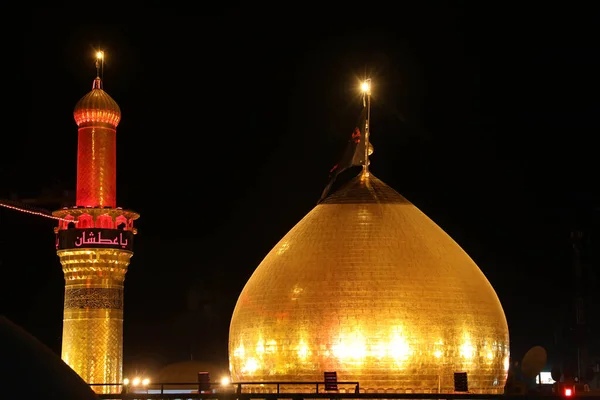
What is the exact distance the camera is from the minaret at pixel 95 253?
85.6 feet

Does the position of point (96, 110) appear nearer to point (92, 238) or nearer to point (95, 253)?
point (92, 238)

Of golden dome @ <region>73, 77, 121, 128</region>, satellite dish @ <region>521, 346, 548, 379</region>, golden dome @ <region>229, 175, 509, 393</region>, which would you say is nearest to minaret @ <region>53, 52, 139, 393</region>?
golden dome @ <region>73, 77, 121, 128</region>

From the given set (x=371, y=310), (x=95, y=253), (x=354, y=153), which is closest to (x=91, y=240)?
(x=95, y=253)

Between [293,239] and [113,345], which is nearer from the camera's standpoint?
[293,239]

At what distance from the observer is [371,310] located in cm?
2292

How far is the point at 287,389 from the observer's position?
2330 centimetres

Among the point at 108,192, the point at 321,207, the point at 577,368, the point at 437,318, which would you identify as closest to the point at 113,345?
the point at 108,192

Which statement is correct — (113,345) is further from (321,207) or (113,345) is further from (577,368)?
(577,368)

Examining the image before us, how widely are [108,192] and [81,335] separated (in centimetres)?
281

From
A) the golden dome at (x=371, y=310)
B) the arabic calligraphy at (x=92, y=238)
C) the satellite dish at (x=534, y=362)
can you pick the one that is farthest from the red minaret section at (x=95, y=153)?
the satellite dish at (x=534, y=362)

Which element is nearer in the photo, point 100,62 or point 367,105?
point 367,105

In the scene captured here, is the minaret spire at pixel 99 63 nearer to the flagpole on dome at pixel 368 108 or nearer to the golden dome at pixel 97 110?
the golden dome at pixel 97 110

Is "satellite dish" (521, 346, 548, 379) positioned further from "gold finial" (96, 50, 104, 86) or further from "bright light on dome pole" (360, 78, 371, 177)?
"gold finial" (96, 50, 104, 86)

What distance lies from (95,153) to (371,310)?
687cm
